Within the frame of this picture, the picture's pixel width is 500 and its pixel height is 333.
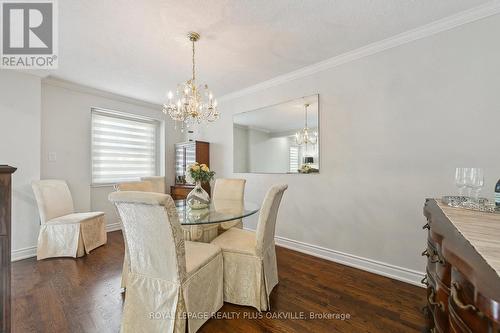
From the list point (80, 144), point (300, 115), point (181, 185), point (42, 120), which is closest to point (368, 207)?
point (300, 115)

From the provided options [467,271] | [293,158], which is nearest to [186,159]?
[293,158]

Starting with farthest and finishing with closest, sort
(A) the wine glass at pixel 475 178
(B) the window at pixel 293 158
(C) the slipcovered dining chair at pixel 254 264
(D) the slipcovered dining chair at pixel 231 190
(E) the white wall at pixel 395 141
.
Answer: (B) the window at pixel 293 158 < (D) the slipcovered dining chair at pixel 231 190 < (E) the white wall at pixel 395 141 < (C) the slipcovered dining chair at pixel 254 264 < (A) the wine glass at pixel 475 178

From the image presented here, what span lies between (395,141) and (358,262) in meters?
1.41

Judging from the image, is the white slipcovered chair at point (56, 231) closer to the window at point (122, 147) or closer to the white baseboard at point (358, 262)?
the window at point (122, 147)

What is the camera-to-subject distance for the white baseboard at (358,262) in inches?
81.9

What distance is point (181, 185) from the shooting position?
4.26 m

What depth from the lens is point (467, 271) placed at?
59cm

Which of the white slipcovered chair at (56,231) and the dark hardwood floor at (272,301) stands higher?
the white slipcovered chair at (56,231)

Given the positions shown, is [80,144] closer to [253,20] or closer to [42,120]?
[42,120]

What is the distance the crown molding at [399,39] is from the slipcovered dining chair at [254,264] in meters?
1.80

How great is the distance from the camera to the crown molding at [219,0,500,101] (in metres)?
1.74

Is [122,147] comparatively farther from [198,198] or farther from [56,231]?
[198,198]

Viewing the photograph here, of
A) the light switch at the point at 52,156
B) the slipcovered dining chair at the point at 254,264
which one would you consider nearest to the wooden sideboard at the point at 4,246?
the slipcovered dining chair at the point at 254,264

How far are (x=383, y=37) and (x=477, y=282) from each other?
7.90ft
